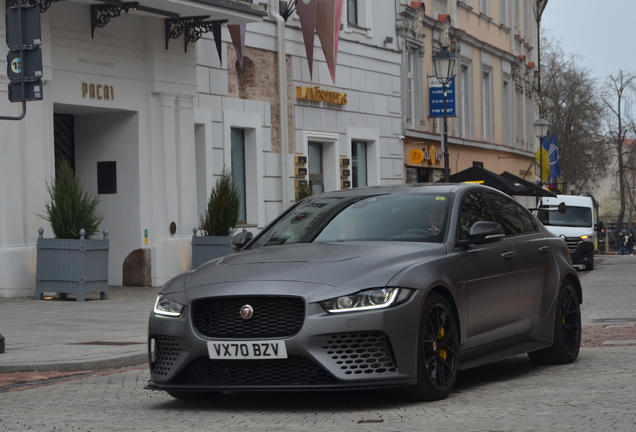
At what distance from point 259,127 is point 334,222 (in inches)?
655

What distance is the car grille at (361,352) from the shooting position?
274 inches

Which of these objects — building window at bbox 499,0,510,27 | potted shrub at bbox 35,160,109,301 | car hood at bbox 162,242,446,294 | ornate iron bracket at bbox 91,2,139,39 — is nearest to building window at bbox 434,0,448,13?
building window at bbox 499,0,510,27

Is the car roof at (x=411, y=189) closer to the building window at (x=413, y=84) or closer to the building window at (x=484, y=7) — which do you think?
the building window at (x=413, y=84)

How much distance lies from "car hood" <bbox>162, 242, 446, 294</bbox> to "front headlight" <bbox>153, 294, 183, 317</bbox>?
0.08 meters

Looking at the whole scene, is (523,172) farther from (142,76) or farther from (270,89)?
(142,76)

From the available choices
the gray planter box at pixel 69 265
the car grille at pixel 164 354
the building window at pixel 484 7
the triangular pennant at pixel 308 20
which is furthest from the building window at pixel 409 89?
the car grille at pixel 164 354

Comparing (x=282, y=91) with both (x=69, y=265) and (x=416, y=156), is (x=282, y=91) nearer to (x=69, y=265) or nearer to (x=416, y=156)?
(x=416, y=156)

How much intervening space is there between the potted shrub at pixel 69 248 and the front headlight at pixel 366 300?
11.2m

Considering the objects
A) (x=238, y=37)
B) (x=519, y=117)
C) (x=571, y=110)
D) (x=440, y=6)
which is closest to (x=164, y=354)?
(x=238, y=37)

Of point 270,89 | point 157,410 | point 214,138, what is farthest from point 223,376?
point 270,89

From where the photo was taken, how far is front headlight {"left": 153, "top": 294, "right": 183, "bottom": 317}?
291 inches

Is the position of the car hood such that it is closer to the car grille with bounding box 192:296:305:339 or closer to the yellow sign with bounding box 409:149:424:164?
the car grille with bounding box 192:296:305:339

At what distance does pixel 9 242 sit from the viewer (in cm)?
1795

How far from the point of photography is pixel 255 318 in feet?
23.2
